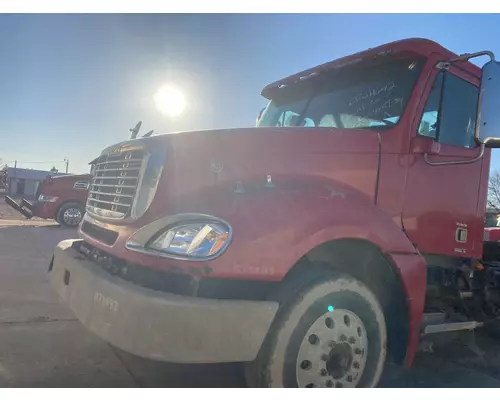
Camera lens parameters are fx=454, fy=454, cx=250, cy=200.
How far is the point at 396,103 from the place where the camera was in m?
3.45

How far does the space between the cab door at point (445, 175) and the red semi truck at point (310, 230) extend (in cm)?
2

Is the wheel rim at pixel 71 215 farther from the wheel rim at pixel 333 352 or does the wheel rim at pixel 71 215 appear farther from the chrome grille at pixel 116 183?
the wheel rim at pixel 333 352

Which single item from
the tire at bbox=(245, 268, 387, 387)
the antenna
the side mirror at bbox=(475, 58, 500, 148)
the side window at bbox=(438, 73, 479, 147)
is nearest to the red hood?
the side window at bbox=(438, 73, 479, 147)

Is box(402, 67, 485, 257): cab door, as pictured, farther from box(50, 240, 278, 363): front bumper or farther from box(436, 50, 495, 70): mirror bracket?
box(50, 240, 278, 363): front bumper

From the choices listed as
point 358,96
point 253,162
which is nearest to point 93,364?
point 253,162

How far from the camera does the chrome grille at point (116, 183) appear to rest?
3.00 m

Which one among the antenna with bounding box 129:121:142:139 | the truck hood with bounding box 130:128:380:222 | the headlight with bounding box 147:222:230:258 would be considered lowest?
the headlight with bounding box 147:222:230:258

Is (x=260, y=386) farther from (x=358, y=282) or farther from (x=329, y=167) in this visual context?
(x=329, y=167)

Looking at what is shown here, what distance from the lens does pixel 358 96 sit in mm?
3639

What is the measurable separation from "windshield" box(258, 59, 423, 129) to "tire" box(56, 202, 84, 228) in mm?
10499

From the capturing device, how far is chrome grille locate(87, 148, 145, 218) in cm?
300

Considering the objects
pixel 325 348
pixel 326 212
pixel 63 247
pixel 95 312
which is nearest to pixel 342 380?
pixel 325 348

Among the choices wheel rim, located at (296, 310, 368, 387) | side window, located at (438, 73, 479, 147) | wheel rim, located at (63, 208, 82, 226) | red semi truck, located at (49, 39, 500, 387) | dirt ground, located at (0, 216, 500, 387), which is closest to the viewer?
red semi truck, located at (49, 39, 500, 387)

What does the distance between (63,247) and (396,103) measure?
9.30 ft
